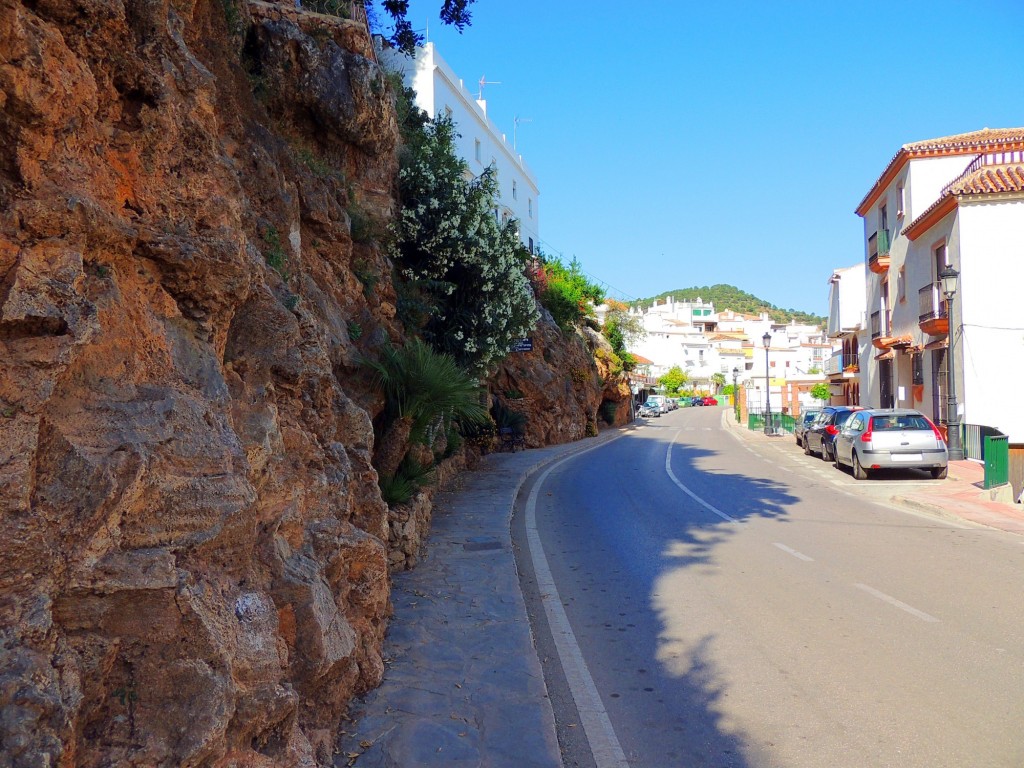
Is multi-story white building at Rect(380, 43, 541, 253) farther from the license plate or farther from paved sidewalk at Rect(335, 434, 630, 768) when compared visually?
paved sidewalk at Rect(335, 434, 630, 768)

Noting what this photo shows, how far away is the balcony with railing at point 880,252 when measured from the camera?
32.3 m

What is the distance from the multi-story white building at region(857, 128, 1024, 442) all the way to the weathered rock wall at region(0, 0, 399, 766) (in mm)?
20746

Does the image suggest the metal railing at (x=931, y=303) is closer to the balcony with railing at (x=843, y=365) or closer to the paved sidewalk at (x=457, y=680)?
the balcony with railing at (x=843, y=365)

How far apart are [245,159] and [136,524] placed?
4792mm

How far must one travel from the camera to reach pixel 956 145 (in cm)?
2775

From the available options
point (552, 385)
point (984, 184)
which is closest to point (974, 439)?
point (984, 184)

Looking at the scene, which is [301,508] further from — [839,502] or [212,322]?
[839,502]

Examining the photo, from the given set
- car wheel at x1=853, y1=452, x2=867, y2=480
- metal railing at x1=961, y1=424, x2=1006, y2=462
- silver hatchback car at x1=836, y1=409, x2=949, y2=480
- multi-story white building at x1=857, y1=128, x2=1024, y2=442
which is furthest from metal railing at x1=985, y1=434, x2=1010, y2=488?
multi-story white building at x1=857, y1=128, x2=1024, y2=442

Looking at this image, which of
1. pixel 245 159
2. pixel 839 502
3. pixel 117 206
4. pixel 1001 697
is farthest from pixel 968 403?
pixel 117 206

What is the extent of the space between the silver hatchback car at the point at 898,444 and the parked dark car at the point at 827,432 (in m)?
3.52

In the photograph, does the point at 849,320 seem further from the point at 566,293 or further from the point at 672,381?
the point at 672,381

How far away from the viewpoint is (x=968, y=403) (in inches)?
937

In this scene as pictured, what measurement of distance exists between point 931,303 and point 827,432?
7203 millimetres

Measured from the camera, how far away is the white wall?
2366 centimetres
